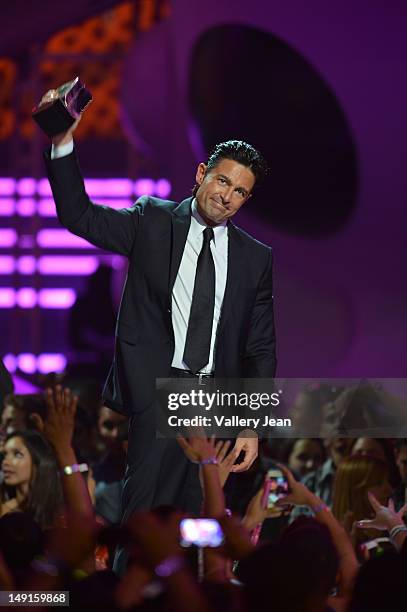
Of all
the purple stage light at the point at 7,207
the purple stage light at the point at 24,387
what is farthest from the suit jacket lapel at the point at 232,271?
the purple stage light at the point at 7,207

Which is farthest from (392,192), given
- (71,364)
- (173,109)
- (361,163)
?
(71,364)

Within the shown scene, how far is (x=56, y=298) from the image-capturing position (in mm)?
9391

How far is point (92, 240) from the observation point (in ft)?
9.66

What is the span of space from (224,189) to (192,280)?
10.2 inches

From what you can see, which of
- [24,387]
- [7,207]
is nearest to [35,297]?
[7,207]

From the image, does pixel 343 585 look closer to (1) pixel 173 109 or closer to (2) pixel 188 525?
(2) pixel 188 525

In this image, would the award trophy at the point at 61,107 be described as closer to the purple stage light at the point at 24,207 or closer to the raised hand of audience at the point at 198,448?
the raised hand of audience at the point at 198,448

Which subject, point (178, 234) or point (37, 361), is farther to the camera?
point (37, 361)

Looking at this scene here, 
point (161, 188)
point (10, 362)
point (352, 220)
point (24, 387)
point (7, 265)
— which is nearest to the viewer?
point (352, 220)

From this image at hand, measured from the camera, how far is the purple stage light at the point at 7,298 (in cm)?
912

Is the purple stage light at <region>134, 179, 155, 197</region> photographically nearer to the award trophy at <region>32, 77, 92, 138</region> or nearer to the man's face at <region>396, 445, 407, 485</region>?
the man's face at <region>396, 445, 407, 485</region>

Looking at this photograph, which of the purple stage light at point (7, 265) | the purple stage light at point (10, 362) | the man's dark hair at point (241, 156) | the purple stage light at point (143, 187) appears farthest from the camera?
the purple stage light at point (143, 187)

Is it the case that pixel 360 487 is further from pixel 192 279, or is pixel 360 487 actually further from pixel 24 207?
pixel 24 207

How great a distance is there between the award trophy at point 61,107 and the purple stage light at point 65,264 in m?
6.66
